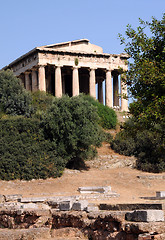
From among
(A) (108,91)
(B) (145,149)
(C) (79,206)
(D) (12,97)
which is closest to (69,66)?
(A) (108,91)

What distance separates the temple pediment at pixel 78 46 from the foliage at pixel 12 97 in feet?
34.6

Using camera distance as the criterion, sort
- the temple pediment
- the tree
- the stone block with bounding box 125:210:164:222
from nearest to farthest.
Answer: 1. the stone block with bounding box 125:210:164:222
2. the tree
3. the temple pediment

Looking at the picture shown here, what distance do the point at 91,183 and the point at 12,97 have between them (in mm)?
11505

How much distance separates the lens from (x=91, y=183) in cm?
2700

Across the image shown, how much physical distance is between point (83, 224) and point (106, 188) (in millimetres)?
13837

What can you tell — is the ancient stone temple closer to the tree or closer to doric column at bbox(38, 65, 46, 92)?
doric column at bbox(38, 65, 46, 92)

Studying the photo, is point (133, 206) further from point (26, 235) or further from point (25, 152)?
point (25, 152)

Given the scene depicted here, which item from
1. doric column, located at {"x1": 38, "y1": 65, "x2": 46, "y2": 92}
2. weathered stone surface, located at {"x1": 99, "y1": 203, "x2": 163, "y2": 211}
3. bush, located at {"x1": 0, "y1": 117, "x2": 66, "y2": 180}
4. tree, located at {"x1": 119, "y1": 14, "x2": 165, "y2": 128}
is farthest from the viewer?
doric column, located at {"x1": 38, "y1": 65, "x2": 46, "y2": 92}

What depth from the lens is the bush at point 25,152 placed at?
26781 mm

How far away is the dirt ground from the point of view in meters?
24.6

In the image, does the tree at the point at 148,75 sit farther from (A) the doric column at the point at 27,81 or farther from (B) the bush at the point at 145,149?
(A) the doric column at the point at 27,81

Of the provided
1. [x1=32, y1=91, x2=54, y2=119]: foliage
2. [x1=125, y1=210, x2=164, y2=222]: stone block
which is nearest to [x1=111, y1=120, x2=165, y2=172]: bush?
[x1=32, y1=91, x2=54, y2=119]: foliage

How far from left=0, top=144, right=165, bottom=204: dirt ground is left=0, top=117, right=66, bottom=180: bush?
25.7 inches

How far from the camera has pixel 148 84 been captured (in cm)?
1717
